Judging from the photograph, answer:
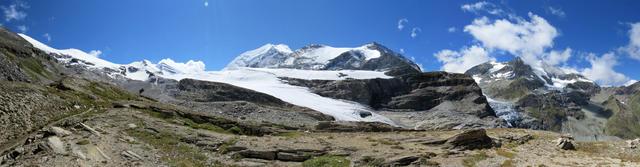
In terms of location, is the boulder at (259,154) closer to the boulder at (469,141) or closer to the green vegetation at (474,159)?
the green vegetation at (474,159)

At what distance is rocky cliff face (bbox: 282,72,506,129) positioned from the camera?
394 ft

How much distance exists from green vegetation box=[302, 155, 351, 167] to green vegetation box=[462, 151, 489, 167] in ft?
24.4

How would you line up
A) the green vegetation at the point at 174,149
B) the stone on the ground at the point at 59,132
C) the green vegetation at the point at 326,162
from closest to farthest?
the stone on the ground at the point at 59,132 < the green vegetation at the point at 174,149 < the green vegetation at the point at 326,162

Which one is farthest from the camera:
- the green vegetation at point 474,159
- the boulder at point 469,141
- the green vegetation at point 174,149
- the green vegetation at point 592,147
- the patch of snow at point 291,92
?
the patch of snow at point 291,92

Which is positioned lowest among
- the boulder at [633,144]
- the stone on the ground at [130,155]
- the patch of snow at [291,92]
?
the stone on the ground at [130,155]

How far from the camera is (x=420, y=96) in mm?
140625

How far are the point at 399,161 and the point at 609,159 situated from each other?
13900 millimetres

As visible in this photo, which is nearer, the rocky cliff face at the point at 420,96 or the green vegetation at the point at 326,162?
the green vegetation at the point at 326,162

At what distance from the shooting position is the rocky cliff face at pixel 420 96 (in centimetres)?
12009

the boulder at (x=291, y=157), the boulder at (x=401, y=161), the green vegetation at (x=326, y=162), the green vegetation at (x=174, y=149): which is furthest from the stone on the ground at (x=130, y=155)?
the boulder at (x=401, y=161)

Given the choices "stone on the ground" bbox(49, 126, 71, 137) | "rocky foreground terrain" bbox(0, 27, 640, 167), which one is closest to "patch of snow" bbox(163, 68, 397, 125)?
"rocky foreground terrain" bbox(0, 27, 640, 167)

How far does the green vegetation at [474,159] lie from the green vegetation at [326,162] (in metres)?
7.42

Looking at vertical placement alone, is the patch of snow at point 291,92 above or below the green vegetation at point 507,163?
above

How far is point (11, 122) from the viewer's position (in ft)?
78.3
